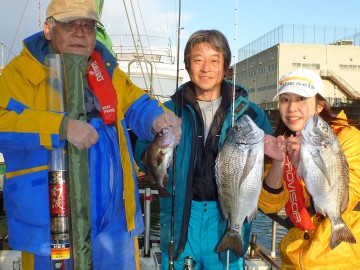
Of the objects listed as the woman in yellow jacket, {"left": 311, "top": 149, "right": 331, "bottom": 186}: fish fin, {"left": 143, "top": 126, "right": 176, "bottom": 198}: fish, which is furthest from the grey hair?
{"left": 311, "top": 149, "right": 331, "bottom": 186}: fish fin

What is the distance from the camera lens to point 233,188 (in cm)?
288

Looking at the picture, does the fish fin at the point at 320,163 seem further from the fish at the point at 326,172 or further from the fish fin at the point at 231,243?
the fish fin at the point at 231,243

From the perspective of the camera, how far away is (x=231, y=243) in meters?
2.87

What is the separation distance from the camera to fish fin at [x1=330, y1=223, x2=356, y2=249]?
8.19 ft

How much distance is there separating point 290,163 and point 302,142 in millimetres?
276

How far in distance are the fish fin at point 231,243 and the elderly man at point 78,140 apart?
0.61 meters

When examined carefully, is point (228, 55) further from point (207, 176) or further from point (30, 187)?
point (30, 187)

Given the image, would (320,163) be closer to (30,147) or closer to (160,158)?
(160,158)

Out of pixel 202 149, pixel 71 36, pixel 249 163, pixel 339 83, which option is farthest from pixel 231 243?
pixel 339 83

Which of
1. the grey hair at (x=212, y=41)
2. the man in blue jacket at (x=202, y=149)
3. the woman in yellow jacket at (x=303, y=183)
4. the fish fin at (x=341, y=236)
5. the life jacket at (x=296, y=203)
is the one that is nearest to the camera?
the fish fin at (x=341, y=236)

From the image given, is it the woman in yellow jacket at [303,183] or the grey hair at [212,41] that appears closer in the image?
the woman in yellow jacket at [303,183]

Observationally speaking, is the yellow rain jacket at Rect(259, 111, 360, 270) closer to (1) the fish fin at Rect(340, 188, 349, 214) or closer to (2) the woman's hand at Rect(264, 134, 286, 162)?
(1) the fish fin at Rect(340, 188, 349, 214)

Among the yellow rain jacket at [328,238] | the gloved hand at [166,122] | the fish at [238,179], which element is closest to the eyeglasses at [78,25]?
the gloved hand at [166,122]

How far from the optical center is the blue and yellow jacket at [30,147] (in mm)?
2230
